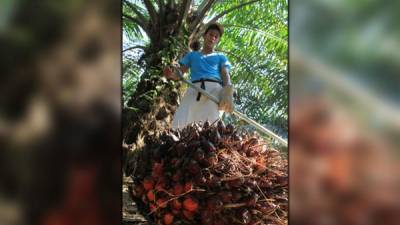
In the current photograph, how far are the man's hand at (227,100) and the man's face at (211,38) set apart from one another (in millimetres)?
211

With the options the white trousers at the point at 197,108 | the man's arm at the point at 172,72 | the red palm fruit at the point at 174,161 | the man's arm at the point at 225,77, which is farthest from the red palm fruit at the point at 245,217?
the man's arm at the point at 172,72

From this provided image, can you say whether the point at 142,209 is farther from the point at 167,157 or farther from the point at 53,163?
the point at 53,163

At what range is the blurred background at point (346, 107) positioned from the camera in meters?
0.43

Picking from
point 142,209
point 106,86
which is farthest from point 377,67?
point 142,209

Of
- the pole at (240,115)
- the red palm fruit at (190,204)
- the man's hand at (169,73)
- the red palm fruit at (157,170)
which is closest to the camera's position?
the red palm fruit at (190,204)

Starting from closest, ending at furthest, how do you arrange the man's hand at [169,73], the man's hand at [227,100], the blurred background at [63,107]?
the blurred background at [63,107] < the man's hand at [227,100] < the man's hand at [169,73]

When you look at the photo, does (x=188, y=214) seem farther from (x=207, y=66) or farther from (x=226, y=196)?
(x=207, y=66)

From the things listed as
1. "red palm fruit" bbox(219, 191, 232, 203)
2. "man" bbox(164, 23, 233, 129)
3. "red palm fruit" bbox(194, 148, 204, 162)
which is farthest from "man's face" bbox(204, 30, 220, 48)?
"red palm fruit" bbox(219, 191, 232, 203)

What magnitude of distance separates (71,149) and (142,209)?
879mm

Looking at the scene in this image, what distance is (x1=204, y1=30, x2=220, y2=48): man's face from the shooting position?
64.9 inches

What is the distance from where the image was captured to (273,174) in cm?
123

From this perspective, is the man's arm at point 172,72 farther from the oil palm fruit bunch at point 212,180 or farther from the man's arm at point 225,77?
the oil palm fruit bunch at point 212,180

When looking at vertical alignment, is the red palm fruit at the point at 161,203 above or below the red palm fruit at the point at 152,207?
above

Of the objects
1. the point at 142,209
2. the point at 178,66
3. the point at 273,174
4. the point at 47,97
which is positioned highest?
the point at 178,66
